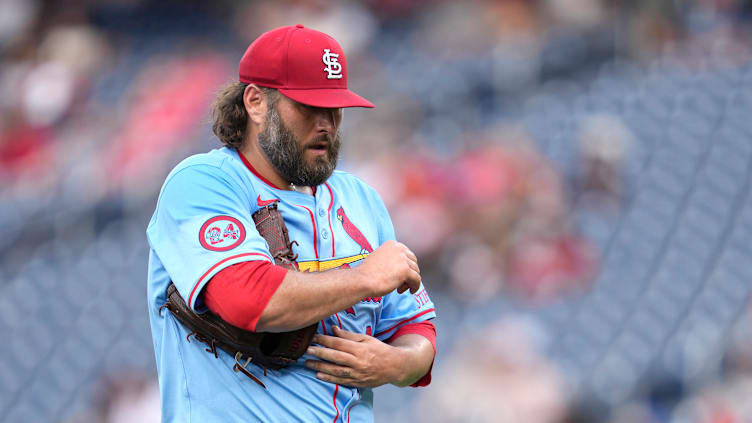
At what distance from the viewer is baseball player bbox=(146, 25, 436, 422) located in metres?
1.88

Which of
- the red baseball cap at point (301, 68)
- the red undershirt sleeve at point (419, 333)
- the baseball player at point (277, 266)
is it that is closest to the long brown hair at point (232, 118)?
the baseball player at point (277, 266)

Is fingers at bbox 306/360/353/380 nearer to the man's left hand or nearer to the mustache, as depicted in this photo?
the man's left hand

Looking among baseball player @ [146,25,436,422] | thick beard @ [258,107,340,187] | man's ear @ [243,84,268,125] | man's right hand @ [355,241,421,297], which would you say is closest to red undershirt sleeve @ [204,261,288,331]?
baseball player @ [146,25,436,422]

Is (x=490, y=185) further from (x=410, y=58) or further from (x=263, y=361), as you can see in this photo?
(x=263, y=361)

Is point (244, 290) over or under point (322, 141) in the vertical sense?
under

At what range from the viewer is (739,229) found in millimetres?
6203

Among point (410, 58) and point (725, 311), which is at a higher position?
point (410, 58)

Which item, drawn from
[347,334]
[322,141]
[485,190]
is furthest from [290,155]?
[485,190]

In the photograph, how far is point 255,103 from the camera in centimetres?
213

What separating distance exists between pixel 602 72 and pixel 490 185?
184 centimetres

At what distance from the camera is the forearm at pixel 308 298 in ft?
6.07

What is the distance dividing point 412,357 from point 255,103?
0.67m

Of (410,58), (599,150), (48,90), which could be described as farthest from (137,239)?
(599,150)

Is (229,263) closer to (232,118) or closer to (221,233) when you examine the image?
(221,233)
